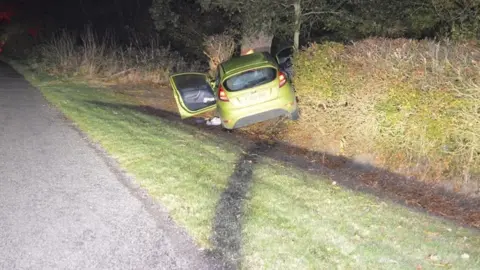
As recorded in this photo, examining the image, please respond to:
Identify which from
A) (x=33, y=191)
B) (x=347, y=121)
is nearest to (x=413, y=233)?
(x=347, y=121)

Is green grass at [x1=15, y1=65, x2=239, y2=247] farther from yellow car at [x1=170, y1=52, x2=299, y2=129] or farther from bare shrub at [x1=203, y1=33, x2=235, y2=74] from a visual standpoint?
bare shrub at [x1=203, y1=33, x2=235, y2=74]

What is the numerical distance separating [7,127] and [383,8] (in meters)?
10.7

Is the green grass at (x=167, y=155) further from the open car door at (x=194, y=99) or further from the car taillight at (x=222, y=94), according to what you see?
the car taillight at (x=222, y=94)

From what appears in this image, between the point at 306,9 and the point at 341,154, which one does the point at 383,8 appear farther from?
the point at 341,154

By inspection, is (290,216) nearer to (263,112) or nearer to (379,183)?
(379,183)

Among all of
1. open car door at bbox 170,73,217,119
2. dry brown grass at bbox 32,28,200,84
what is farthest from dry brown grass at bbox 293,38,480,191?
dry brown grass at bbox 32,28,200,84

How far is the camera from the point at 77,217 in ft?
16.9

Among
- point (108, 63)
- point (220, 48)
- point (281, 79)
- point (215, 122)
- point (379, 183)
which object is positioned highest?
point (281, 79)

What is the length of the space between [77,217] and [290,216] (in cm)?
245

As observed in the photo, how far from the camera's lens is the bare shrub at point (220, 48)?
52.9 ft

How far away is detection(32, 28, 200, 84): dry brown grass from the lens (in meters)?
16.6

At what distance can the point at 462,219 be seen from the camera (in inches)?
235

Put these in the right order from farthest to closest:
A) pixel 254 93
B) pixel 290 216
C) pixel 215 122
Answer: pixel 215 122, pixel 254 93, pixel 290 216

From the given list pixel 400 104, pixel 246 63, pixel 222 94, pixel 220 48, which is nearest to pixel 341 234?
pixel 400 104
